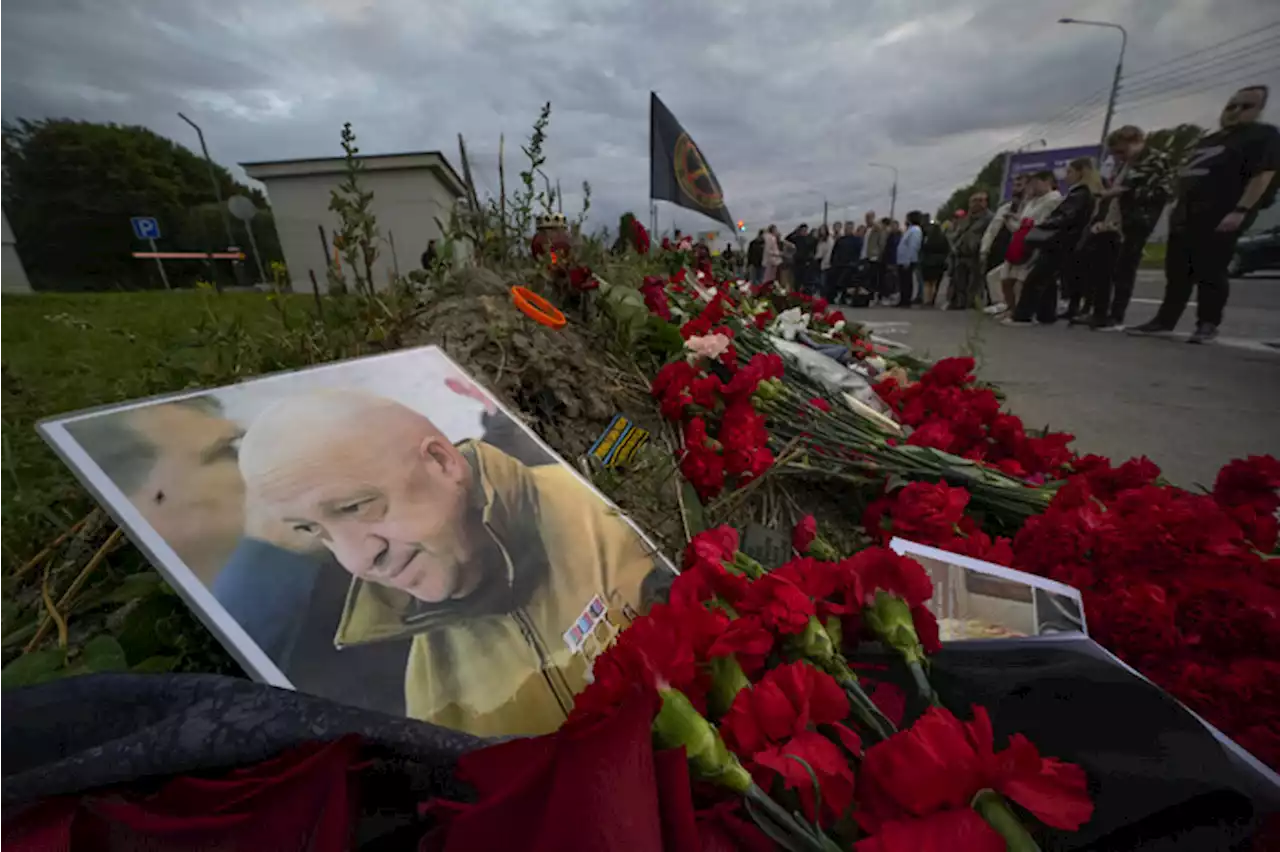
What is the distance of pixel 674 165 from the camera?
2.75 m

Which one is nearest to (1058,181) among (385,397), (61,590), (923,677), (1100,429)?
(1100,429)

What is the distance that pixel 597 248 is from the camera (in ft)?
6.15

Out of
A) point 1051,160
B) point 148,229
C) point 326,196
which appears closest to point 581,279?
point 1051,160

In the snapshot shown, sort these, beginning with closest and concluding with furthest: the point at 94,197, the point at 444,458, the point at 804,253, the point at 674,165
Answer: the point at 444,458, the point at 674,165, the point at 94,197, the point at 804,253

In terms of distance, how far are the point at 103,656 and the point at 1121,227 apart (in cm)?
161

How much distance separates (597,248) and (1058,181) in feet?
4.19

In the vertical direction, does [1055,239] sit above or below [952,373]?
above

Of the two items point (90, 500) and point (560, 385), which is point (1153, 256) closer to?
point (560, 385)

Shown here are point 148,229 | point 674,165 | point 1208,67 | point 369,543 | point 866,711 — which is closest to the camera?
point 866,711

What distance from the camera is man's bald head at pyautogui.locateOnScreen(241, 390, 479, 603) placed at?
481 millimetres

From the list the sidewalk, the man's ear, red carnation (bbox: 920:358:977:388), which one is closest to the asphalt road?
the sidewalk

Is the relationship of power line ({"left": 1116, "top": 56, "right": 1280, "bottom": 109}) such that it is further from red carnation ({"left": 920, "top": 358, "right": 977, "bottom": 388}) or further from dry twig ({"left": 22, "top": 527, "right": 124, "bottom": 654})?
dry twig ({"left": 22, "top": 527, "right": 124, "bottom": 654})

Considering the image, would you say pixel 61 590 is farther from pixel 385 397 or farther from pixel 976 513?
pixel 976 513

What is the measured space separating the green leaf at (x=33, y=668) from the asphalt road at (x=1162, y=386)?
156 centimetres
